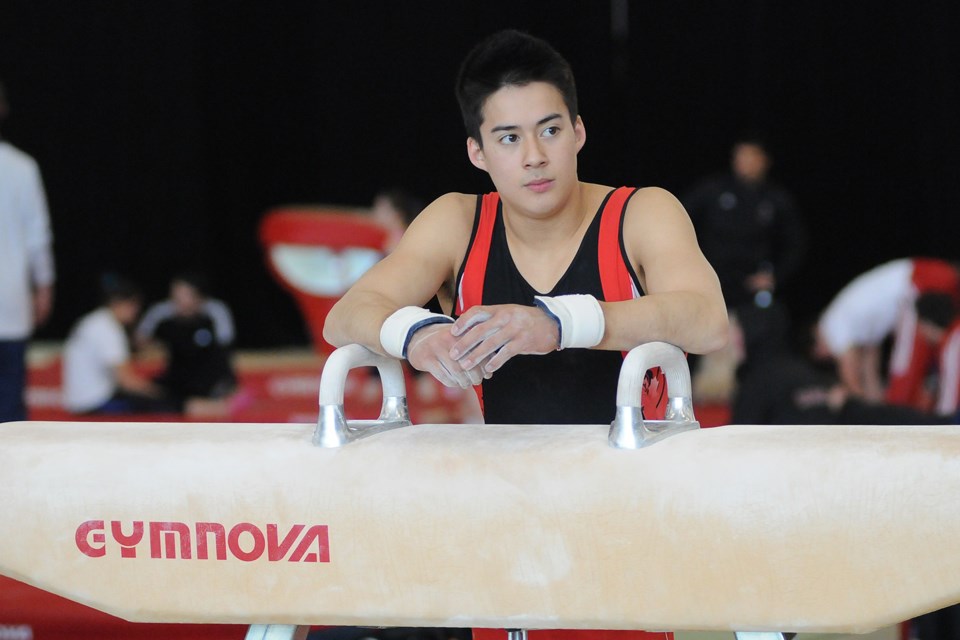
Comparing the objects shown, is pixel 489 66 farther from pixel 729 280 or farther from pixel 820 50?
Answer: pixel 820 50

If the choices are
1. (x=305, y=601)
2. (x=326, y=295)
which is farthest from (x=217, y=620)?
(x=326, y=295)

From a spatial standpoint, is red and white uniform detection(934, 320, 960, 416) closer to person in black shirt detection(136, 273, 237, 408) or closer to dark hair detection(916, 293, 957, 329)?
dark hair detection(916, 293, 957, 329)

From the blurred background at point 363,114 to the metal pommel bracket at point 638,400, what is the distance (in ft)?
27.7

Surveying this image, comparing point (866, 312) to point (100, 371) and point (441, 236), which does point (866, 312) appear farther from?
point (441, 236)

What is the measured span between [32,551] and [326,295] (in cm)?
535

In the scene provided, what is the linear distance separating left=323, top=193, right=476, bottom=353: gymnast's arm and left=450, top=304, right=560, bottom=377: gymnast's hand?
27 centimetres

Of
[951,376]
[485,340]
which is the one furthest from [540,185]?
[951,376]

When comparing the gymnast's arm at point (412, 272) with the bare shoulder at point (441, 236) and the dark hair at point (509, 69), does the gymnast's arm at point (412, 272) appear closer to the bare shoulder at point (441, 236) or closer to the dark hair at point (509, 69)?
the bare shoulder at point (441, 236)

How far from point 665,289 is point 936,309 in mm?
4292

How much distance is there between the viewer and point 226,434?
2000 mm

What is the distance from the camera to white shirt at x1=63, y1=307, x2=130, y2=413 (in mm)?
7629

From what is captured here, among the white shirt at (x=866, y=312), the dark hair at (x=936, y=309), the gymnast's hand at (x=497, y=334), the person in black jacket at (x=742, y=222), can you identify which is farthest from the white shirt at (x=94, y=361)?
the gymnast's hand at (x=497, y=334)

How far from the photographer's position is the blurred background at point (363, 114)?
10445 millimetres

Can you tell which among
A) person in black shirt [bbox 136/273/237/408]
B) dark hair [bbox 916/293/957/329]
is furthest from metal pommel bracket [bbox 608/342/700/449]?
person in black shirt [bbox 136/273/237/408]
